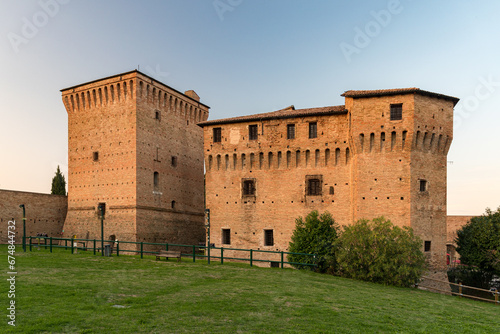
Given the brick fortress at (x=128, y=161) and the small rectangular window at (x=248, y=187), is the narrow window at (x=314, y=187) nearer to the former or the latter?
the small rectangular window at (x=248, y=187)

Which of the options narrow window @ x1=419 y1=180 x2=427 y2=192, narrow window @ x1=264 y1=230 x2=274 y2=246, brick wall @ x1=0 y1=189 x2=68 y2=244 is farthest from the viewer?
brick wall @ x1=0 y1=189 x2=68 y2=244

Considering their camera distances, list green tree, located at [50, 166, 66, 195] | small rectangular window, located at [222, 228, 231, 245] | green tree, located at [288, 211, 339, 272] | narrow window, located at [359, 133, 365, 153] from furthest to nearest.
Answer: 1. green tree, located at [50, 166, 66, 195]
2. small rectangular window, located at [222, 228, 231, 245]
3. narrow window, located at [359, 133, 365, 153]
4. green tree, located at [288, 211, 339, 272]

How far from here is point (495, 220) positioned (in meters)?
24.5

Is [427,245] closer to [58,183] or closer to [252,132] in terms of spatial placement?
[252,132]

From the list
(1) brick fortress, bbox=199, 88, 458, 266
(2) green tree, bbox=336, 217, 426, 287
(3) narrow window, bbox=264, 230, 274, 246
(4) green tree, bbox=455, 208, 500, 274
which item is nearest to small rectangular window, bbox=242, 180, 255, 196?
(1) brick fortress, bbox=199, 88, 458, 266

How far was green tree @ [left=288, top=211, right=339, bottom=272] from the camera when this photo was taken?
1859 centimetres

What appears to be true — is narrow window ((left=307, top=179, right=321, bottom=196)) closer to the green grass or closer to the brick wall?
the green grass

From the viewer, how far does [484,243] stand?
24000mm

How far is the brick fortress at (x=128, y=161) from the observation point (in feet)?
92.7

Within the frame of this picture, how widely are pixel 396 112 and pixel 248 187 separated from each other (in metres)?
11.5

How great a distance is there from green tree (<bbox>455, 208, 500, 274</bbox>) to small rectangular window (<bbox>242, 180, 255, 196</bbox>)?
1593cm

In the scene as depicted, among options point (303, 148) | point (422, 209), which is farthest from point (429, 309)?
point (303, 148)

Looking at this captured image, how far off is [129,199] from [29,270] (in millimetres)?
15431

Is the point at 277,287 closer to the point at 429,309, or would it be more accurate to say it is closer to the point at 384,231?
the point at 429,309
